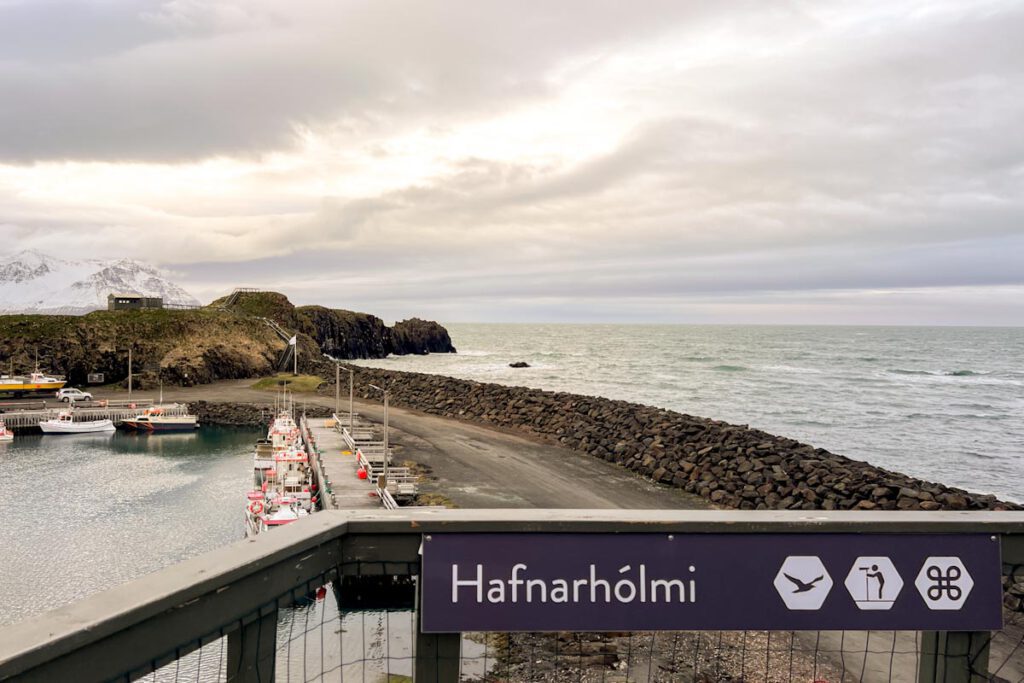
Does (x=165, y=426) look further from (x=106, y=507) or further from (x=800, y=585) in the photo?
(x=800, y=585)

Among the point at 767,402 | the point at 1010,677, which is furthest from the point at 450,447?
the point at 767,402

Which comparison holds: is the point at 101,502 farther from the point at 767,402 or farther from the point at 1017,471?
the point at 767,402

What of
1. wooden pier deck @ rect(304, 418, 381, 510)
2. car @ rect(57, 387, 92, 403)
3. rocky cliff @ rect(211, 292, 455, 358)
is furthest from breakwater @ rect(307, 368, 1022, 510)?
rocky cliff @ rect(211, 292, 455, 358)

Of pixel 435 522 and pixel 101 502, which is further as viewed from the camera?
pixel 101 502

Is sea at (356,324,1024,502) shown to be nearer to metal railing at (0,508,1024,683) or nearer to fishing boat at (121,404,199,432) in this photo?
metal railing at (0,508,1024,683)

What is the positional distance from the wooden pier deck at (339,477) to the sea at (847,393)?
28.8 metres

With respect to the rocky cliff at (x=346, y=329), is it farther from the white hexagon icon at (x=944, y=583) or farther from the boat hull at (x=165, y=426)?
the white hexagon icon at (x=944, y=583)

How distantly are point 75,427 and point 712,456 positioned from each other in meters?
49.9

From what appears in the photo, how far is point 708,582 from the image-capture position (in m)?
2.83

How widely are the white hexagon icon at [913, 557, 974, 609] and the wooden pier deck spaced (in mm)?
16002

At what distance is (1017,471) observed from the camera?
127ft

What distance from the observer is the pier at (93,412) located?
5542 cm

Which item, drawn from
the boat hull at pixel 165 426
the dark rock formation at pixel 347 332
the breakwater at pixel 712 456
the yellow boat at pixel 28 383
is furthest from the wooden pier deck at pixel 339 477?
the dark rock formation at pixel 347 332

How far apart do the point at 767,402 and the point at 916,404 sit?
570 inches
